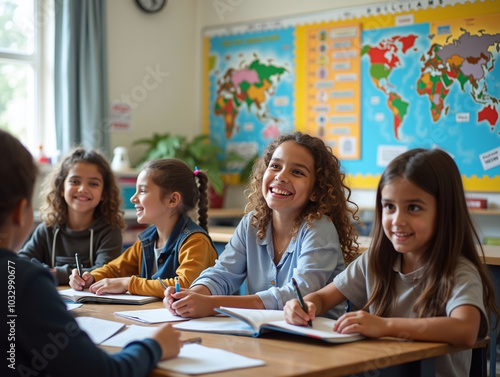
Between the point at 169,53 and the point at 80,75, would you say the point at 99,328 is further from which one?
the point at 169,53

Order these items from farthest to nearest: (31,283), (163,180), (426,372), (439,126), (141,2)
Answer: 1. (141,2)
2. (439,126)
3. (163,180)
4. (426,372)
5. (31,283)

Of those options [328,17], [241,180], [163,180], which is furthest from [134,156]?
[163,180]

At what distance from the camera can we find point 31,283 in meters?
1.13

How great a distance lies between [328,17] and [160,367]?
4.09 metres

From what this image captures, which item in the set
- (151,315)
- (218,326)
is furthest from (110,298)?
(218,326)

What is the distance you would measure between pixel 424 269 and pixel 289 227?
57cm

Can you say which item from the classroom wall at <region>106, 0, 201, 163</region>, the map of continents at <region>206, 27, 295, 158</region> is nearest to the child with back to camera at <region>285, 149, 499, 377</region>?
the map of continents at <region>206, 27, 295, 158</region>

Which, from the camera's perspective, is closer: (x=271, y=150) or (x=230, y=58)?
(x=271, y=150)

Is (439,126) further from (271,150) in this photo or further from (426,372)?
(426,372)

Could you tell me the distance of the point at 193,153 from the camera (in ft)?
16.6

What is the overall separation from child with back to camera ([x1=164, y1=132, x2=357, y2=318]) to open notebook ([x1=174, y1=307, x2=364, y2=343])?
0.99 ft

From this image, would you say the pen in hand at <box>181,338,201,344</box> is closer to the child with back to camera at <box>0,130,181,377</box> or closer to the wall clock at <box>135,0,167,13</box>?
the child with back to camera at <box>0,130,181,377</box>

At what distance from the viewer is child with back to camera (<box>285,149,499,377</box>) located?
148 centimetres

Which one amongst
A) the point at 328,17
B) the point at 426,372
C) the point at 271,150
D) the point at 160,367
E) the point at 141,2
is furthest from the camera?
the point at 141,2
